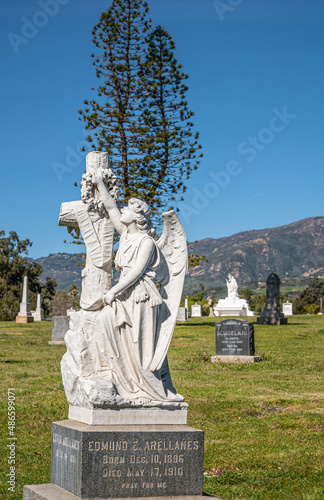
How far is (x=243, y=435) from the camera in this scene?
9516 mm

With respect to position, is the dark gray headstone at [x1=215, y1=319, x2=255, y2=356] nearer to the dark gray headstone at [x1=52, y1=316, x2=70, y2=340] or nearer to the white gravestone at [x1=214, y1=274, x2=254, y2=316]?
the dark gray headstone at [x1=52, y1=316, x2=70, y2=340]

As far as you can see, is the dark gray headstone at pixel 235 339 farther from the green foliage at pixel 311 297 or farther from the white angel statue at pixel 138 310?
the green foliage at pixel 311 297

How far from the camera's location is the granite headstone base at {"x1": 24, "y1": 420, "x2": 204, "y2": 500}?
5594mm

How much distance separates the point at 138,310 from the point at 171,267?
0.68 meters

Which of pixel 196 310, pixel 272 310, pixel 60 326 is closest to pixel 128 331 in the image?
pixel 60 326

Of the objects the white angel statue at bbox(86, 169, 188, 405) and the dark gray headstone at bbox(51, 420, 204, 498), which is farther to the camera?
the white angel statue at bbox(86, 169, 188, 405)

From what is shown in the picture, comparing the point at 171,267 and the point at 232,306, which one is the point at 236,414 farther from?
the point at 232,306

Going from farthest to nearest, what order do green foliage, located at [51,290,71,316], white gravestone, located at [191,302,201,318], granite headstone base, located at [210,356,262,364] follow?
green foliage, located at [51,290,71,316] → white gravestone, located at [191,302,201,318] → granite headstone base, located at [210,356,262,364]

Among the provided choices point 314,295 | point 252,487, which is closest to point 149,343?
point 252,487

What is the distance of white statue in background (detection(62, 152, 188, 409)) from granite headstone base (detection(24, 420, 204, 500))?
306 millimetres

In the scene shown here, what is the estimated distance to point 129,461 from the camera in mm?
5715

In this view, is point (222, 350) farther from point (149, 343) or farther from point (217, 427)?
point (149, 343)

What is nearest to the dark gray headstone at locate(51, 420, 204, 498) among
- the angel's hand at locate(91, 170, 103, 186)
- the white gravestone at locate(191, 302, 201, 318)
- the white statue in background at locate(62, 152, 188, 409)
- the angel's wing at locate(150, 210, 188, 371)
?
the white statue in background at locate(62, 152, 188, 409)

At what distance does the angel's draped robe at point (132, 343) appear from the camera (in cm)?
612
